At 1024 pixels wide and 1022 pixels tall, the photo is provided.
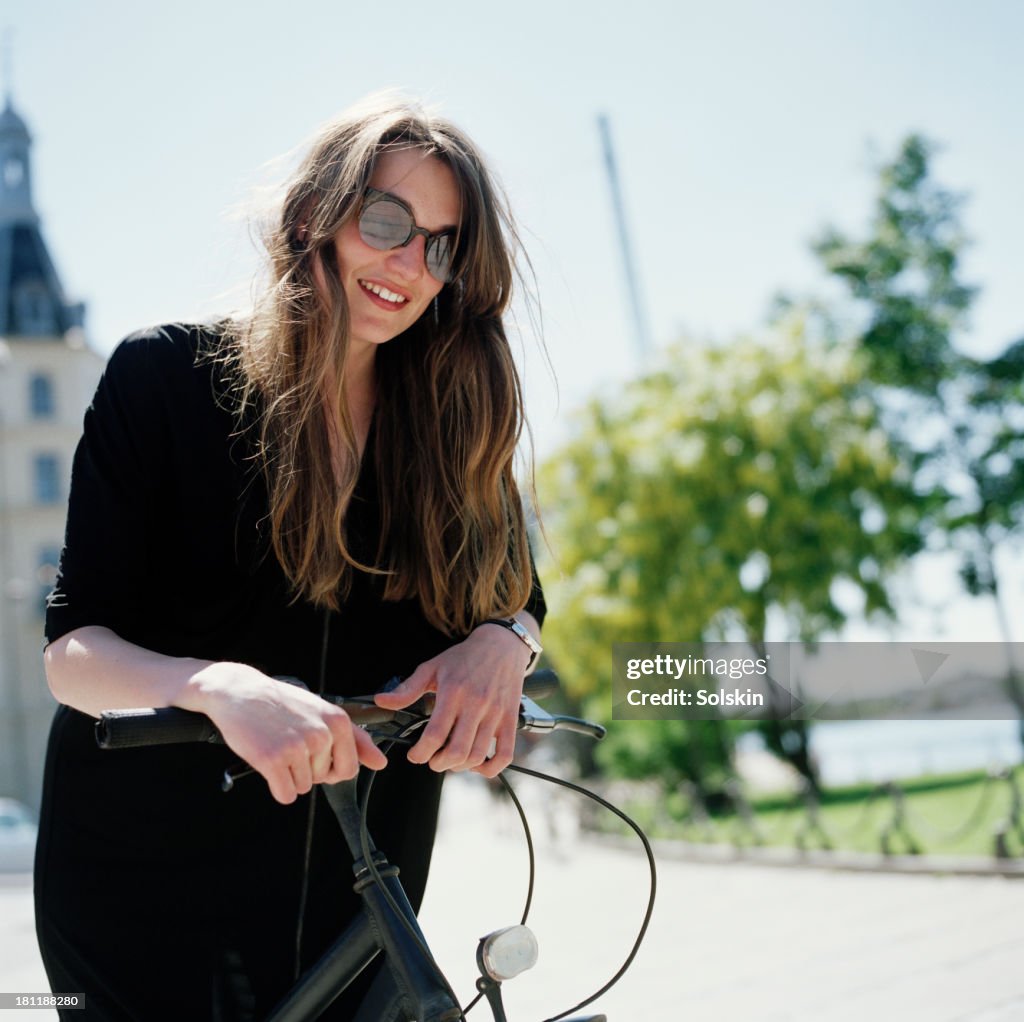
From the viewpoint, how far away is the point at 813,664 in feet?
61.2

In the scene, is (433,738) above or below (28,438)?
below

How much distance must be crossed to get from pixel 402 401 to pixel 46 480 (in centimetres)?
4651

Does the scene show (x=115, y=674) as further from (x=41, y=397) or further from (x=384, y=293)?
(x=41, y=397)

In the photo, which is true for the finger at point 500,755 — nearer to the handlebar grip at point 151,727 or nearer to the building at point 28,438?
the handlebar grip at point 151,727

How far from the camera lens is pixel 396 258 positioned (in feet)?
6.11

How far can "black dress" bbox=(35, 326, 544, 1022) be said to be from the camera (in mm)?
1724

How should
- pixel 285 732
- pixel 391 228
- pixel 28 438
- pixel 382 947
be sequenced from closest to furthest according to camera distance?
1. pixel 285 732
2. pixel 382 947
3. pixel 391 228
4. pixel 28 438

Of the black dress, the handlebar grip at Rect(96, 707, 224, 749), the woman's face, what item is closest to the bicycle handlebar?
the handlebar grip at Rect(96, 707, 224, 749)

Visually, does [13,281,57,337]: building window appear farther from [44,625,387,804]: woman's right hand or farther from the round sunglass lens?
[44,625,387,804]: woman's right hand

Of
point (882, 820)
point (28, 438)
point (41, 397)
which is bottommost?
point (882, 820)

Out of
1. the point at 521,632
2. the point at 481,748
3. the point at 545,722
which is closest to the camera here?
the point at 481,748

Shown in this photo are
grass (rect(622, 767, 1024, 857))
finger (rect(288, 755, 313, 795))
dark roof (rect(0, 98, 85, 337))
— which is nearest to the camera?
finger (rect(288, 755, 313, 795))

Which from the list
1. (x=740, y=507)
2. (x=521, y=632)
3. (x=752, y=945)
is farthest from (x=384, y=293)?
(x=740, y=507)

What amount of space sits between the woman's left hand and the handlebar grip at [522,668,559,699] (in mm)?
138
